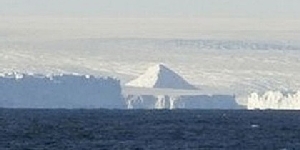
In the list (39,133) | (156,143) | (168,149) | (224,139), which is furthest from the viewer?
(39,133)

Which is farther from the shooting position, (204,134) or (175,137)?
(204,134)

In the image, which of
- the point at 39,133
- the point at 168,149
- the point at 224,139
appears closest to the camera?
the point at 168,149

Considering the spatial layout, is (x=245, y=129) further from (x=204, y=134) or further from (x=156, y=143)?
(x=156, y=143)

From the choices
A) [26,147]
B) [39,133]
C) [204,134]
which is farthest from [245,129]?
[26,147]

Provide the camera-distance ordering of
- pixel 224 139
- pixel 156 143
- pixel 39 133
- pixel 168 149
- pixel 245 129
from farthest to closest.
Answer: pixel 245 129, pixel 39 133, pixel 224 139, pixel 156 143, pixel 168 149

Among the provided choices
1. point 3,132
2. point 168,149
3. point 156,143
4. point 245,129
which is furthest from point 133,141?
point 245,129

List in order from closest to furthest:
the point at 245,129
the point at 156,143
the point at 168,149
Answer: the point at 168,149
the point at 156,143
the point at 245,129

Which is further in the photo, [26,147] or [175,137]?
[175,137]

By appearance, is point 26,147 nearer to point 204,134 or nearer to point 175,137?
point 175,137

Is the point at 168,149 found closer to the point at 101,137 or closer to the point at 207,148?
the point at 207,148
